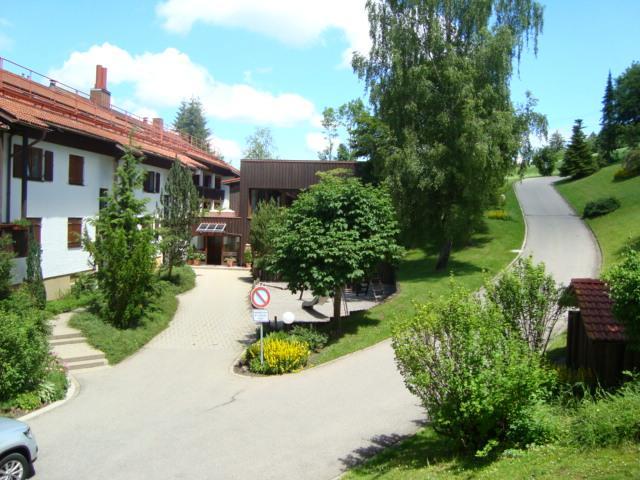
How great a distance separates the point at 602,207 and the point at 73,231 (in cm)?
3427

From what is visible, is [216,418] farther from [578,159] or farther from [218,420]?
[578,159]

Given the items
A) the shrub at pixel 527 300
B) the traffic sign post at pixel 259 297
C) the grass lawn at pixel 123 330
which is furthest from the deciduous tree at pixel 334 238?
the shrub at pixel 527 300

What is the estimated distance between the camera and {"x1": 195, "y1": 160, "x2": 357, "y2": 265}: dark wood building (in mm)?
39000

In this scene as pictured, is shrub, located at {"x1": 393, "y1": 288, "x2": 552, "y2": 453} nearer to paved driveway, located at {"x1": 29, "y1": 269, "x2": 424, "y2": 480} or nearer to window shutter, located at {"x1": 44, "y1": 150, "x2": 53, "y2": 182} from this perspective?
paved driveway, located at {"x1": 29, "y1": 269, "x2": 424, "y2": 480}

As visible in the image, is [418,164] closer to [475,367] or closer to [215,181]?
[475,367]

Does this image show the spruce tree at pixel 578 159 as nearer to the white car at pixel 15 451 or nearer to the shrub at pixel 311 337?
the shrub at pixel 311 337

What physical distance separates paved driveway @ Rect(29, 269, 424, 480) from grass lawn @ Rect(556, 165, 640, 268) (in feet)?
46.1

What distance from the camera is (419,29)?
1139 inches

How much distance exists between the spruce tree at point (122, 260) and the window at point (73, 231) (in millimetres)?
3952

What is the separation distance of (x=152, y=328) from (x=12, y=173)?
7839mm

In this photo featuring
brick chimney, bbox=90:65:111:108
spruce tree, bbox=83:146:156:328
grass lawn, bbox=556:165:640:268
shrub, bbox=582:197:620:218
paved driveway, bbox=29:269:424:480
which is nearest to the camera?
paved driveway, bbox=29:269:424:480

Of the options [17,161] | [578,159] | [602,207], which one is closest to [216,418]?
[17,161]

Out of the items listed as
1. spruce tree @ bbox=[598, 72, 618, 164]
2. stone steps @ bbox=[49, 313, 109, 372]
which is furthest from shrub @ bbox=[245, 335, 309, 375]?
spruce tree @ bbox=[598, 72, 618, 164]

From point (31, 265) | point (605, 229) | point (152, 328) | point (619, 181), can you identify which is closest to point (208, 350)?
point (152, 328)
